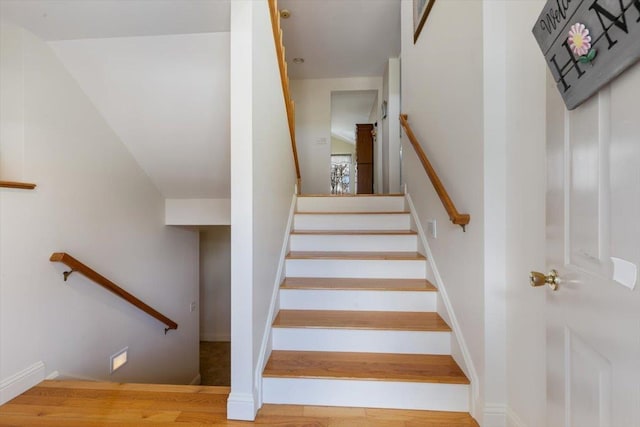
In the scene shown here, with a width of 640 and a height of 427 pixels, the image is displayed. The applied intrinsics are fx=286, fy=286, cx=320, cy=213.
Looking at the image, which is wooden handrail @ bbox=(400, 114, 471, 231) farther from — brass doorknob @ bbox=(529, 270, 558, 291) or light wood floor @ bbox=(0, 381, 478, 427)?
light wood floor @ bbox=(0, 381, 478, 427)

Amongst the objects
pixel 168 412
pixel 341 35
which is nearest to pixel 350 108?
pixel 341 35

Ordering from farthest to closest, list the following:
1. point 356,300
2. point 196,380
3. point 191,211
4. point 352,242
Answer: point 196,380, point 191,211, point 352,242, point 356,300

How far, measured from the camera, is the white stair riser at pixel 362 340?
1.63 meters

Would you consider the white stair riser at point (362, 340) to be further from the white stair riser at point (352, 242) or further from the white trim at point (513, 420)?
the white stair riser at point (352, 242)

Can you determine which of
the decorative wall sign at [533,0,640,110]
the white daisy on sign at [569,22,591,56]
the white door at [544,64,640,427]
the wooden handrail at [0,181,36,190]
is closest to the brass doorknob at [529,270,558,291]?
the white door at [544,64,640,427]

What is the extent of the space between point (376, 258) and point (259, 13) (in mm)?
1720

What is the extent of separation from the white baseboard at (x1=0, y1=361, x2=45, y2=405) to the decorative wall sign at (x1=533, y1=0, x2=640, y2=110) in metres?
2.72

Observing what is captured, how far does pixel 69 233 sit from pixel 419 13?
3.03 m

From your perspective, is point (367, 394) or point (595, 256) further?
point (367, 394)

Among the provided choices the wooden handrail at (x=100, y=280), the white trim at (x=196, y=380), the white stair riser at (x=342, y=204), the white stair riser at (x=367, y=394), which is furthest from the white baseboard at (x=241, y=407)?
the white trim at (x=196, y=380)

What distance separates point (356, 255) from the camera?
229cm

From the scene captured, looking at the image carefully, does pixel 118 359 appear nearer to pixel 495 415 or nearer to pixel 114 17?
pixel 114 17

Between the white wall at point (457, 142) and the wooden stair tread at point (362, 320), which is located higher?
the white wall at point (457, 142)

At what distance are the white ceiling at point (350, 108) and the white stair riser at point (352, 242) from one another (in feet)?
12.1
